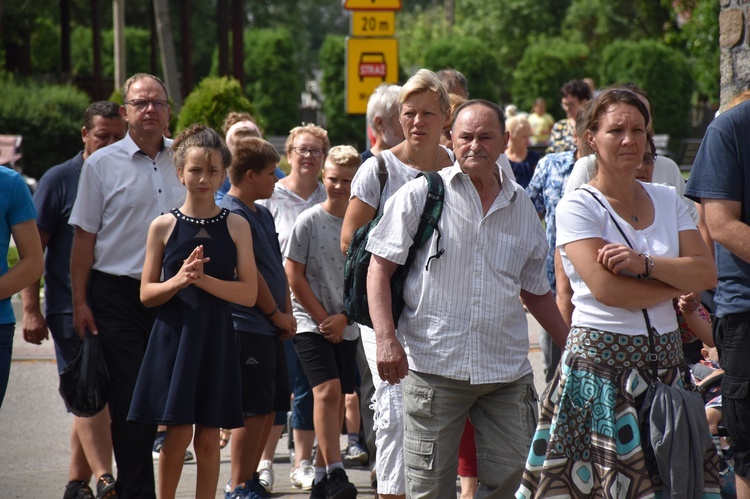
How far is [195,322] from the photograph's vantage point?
198 inches

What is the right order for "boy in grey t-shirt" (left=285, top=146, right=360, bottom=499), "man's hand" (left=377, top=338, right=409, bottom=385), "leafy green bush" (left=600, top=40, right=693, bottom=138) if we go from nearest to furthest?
1. "man's hand" (left=377, top=338, right=409, bottom=385)
2. "boy in grey t-shirt" (left=285, top=146, right=360, bottom=499)
3. "leafy green bush" (left=600, top=40, right=693, bottom=138)

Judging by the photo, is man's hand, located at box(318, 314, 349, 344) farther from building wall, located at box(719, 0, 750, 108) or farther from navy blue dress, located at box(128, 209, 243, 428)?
building wall, located at box(719, 0, 750, 108)

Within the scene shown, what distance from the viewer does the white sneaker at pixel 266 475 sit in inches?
251

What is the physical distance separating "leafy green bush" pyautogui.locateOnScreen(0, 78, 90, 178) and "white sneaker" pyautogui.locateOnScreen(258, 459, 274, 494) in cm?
2164

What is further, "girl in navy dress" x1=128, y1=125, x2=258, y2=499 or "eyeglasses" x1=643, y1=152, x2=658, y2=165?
"eyeglasses" x1=643, y1=152, x2=658, y2=165

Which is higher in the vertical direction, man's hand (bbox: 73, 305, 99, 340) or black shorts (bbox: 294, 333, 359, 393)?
man's hand (bbox: 73, 305, 99, 340)

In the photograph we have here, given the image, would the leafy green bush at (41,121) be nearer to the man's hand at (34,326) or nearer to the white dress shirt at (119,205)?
→ the man's hand at (34,326)

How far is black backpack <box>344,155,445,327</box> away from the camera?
4.36 meters

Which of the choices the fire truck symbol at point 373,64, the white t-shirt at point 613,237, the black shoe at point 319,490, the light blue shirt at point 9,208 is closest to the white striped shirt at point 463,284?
the white t-shirt at point 613,237

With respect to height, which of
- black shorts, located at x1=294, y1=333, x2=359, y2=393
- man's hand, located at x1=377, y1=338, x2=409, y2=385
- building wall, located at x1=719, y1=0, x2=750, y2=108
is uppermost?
building wall, located at x1=719, y1=0, x2=750, y2=108

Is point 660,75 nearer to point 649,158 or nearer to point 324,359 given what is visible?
point 324,359

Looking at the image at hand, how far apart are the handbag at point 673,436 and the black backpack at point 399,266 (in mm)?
992

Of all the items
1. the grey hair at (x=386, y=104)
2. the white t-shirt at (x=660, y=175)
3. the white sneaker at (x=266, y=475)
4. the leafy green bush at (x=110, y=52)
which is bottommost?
the white sneaker at (x=266, y=475)

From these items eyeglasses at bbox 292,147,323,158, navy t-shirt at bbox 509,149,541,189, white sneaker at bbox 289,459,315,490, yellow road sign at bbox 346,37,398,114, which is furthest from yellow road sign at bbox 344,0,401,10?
white sneaker at bbox 289,459,315,490
